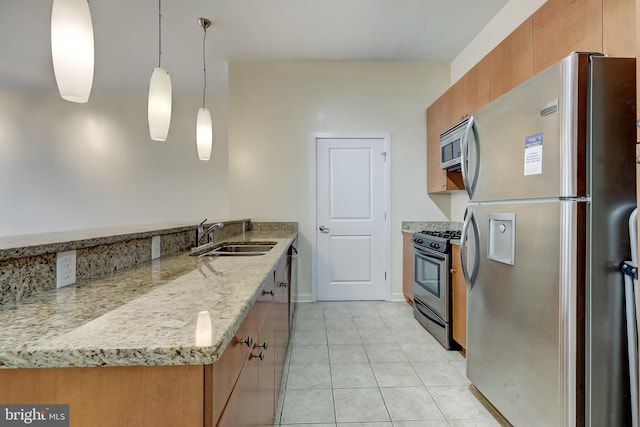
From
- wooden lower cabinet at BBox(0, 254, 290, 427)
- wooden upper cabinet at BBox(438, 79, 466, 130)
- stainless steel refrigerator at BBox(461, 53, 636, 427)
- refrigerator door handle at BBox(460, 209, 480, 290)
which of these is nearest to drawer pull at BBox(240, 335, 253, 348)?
wooden lower cabinet at BBox(0, 254, 290, 427)

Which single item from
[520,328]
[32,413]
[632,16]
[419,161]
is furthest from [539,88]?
[419,161]

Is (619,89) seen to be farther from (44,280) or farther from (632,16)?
(44,280)

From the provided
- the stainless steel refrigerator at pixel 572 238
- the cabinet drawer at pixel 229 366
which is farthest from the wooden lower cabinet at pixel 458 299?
the cabinet drawer at pixel 229 366

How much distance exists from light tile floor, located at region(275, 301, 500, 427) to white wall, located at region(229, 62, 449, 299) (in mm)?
1033

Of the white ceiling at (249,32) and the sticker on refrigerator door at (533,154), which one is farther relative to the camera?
the white ceiling at (249,32)

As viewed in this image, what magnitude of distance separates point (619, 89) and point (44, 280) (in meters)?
2.26

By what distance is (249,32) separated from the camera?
3.22 metres

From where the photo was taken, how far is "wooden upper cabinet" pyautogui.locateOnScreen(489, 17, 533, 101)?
1.95 m

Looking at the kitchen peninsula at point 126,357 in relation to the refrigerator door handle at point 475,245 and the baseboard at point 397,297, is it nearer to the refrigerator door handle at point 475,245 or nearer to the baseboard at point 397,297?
the refrigerator door handle at point 475,245

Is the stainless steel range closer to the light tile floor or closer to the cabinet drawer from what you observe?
the light tile floor

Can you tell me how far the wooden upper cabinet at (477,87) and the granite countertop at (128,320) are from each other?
2326 mm

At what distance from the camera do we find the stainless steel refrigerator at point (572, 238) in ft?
4.06

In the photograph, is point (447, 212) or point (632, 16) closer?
point (632, 16)

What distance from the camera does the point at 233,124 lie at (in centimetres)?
385
